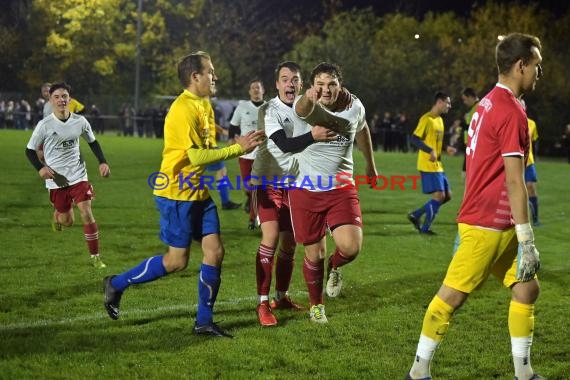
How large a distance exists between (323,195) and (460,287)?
2.11m

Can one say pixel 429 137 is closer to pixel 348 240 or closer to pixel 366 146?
pixel 366 146

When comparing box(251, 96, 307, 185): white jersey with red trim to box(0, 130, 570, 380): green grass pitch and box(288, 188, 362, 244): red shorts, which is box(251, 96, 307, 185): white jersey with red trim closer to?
box(288, 188, 362, 244): red shorts

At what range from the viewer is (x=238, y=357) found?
18.4 feet

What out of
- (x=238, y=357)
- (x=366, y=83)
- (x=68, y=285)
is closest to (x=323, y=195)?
(x=238, y=357)

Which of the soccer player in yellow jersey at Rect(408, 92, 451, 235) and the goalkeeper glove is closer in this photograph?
the goalkeeper glove

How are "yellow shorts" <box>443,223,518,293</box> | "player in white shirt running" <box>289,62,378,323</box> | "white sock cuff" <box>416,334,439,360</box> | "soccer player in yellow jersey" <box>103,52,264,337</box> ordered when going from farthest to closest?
"player in white shirt running" <box>289,62,378,323</box> < "soccer player in yellow jersey" <box>103,52,264,337</box> < "white sock cuff" <box>416,334,439,360</box> < "yellow shorts" <box>443,223,518,293</box>

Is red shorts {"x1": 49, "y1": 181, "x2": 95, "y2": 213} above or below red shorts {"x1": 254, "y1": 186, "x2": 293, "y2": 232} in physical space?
below

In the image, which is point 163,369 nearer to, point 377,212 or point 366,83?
point 377,212

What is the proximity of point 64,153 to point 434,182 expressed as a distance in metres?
5.50

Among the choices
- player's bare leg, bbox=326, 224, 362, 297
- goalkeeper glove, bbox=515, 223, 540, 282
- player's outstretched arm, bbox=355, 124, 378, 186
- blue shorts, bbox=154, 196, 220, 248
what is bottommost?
player's bare leg, bbox=326, 224, 362, 297

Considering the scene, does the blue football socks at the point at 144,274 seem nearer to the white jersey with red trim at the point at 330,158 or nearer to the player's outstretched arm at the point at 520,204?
the white jersey with red trim at the point at 330,158

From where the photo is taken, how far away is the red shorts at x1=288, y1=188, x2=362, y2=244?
6.57 meters

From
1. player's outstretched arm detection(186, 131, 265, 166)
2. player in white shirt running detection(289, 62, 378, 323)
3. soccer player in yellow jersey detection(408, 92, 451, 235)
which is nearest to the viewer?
player's outstretched arm detection(186, 131, 265, 166)

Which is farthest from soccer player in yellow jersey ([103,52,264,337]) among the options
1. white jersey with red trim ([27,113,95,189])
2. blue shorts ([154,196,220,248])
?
white jersey with red trim ([27,113,95,189])
